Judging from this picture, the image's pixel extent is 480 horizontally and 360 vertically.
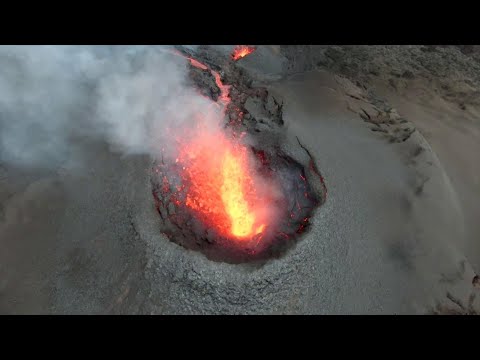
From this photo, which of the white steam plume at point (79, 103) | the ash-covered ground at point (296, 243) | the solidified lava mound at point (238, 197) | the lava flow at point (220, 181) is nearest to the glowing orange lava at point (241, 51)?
the ash-covered ground at point (296, 243)

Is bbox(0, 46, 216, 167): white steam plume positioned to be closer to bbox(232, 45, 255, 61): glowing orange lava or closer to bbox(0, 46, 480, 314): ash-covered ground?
bbox(0, 46, 480, 314): ash-covered ground

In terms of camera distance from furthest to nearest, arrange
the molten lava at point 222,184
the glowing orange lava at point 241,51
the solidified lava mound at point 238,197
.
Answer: the glowing orange lava at point 241,51
the molten lava at point 222,184
the solidified lava mound at point 238,197

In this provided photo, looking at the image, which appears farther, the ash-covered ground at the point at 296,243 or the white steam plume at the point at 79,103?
the white steam plume at the point at 79,103

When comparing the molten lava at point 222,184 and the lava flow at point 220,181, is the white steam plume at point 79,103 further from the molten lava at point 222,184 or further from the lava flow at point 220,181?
the molten lava at point 222,184

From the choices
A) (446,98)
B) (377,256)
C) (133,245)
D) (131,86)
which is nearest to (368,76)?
(446,98)

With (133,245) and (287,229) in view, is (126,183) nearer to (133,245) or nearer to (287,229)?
(133,245)

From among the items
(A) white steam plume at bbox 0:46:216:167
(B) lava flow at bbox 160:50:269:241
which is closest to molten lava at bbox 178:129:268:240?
(B) lava flow at bbox 160:50:269:241

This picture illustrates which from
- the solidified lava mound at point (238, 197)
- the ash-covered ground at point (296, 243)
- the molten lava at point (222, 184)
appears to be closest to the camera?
the ash-covered ground at point (296, 243)

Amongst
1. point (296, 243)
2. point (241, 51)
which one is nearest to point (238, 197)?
point (296, 243)
